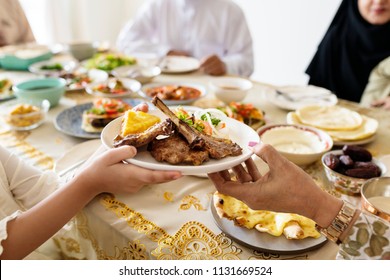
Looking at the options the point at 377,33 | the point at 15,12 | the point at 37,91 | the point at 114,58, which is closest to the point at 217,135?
the point at 37,91

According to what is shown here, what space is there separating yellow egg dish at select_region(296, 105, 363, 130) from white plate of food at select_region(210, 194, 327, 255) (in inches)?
29.5

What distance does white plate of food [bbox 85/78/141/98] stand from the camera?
6.15 ft

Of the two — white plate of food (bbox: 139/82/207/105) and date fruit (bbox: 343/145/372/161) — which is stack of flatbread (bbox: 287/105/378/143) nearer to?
date fruit (bbox: 343/145/372/161)

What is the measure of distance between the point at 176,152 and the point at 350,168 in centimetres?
65

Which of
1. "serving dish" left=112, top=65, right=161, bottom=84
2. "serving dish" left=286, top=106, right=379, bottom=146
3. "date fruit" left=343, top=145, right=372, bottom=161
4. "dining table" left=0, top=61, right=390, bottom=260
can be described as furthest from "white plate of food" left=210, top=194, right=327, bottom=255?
"serving dish" left=112, top=65, right=161, bottom=84

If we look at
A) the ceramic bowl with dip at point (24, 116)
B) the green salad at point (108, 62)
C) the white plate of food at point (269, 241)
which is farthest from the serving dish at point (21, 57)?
the white plate of food at point (269, 241)

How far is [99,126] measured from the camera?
60.4 inches

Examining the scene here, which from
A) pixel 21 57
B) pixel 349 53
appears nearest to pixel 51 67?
pixel 21 57

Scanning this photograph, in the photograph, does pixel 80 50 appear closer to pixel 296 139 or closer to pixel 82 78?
pixel 82 78

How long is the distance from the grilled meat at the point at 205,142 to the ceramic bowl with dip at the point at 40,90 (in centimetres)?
106

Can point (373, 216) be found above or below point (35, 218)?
above

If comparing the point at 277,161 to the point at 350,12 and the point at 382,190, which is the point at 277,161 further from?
the point at 350,12

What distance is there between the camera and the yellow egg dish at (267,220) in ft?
2.92

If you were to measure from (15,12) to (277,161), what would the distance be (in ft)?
9.82
